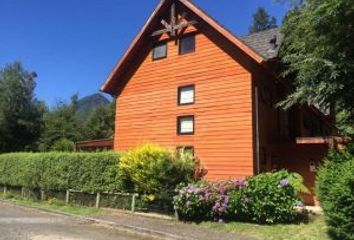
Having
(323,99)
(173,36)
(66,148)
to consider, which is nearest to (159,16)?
(173,36)

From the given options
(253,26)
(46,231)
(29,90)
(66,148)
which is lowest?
(46,231)

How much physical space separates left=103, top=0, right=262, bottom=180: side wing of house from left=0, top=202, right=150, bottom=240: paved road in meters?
6.30

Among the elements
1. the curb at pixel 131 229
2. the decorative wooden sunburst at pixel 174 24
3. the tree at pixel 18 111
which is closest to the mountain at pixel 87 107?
the tree at pixel 18 111

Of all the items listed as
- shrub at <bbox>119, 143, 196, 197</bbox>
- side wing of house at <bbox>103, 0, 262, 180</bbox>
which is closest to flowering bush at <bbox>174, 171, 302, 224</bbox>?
shrub at <bbox>119, 143, 196, 197</bbox>

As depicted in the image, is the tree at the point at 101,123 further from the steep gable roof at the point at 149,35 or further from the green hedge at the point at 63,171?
the steep gable roof at the point at 149,35

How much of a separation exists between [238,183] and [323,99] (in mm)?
4356

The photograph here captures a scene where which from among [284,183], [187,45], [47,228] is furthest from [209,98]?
[47,228]

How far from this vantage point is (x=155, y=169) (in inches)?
634

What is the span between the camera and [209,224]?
13.9 m

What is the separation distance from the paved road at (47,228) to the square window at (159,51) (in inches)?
370

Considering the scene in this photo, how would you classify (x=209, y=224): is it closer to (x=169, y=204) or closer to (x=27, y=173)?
(x=169, y=204)

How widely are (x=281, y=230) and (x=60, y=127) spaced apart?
1530 inches

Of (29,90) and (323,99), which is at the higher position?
(29,90)

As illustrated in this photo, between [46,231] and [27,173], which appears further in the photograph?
[27,173]
